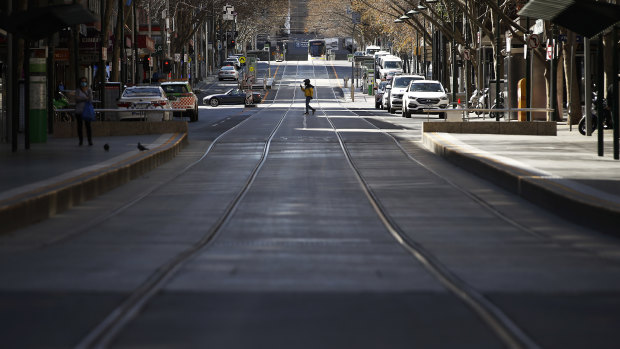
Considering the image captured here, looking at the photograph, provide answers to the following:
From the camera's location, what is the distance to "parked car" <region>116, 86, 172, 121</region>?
41791 millimetres

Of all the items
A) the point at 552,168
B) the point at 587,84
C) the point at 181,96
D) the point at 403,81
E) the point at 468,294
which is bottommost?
the point at 468,294

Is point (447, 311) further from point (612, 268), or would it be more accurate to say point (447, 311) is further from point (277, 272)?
point (612, 268)

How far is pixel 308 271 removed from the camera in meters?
9.75

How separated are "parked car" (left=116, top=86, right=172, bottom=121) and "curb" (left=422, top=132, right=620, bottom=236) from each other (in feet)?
64.6

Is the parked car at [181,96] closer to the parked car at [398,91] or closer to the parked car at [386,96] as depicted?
the parked car at [398,91]

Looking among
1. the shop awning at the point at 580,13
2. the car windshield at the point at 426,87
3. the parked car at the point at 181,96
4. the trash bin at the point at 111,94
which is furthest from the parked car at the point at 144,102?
the shop awning at the point at 580,13

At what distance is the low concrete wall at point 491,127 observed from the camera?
34.5 metres

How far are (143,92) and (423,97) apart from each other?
1499cm

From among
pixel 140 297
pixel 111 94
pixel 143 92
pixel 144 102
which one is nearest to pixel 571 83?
pixel 144 102

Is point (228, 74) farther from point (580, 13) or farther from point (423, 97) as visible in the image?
point (580, 13)

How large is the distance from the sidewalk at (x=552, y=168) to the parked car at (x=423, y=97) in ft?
66.5

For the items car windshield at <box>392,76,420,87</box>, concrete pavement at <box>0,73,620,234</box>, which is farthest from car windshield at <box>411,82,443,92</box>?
concrete pavement at <box>0,73,620,234</box>

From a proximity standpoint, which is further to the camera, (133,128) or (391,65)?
(391,65)

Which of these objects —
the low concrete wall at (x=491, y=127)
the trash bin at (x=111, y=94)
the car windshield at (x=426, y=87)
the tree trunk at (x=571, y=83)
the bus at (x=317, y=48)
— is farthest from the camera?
the bus at (x=317, y=48)
